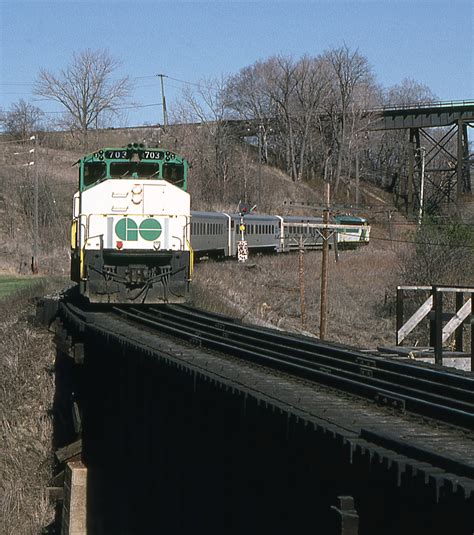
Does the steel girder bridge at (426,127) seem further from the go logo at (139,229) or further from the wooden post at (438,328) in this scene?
the wooden post at (438,328)

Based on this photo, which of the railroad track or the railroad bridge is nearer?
the railroad bridge

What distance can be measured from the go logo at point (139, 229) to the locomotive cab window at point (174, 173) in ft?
3.75

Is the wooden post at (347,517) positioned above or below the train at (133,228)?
below

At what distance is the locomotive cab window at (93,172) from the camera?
1908 cm

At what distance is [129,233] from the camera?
18609mm

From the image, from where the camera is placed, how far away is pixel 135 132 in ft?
295

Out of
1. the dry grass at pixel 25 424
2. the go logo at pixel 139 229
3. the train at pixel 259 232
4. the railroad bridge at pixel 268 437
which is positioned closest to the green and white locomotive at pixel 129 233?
the go logo at pixel 139 229

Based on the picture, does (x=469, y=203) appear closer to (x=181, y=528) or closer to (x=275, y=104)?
(x=275, y=104)

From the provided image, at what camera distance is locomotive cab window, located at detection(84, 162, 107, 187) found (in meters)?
19.1

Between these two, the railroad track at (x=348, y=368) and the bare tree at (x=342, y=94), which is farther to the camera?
the bare tree at (x=342, y=94)

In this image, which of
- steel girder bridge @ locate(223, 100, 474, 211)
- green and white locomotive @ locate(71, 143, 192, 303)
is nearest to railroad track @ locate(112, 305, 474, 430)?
green and white locomotive @ locate(71, 143, 192, 303)

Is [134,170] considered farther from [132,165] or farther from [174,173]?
[174,173]

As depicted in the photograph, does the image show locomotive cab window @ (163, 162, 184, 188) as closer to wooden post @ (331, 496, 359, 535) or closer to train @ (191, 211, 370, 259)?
wooden post @ (331, 496, 359, 535)

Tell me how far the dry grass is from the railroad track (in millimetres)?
5657
